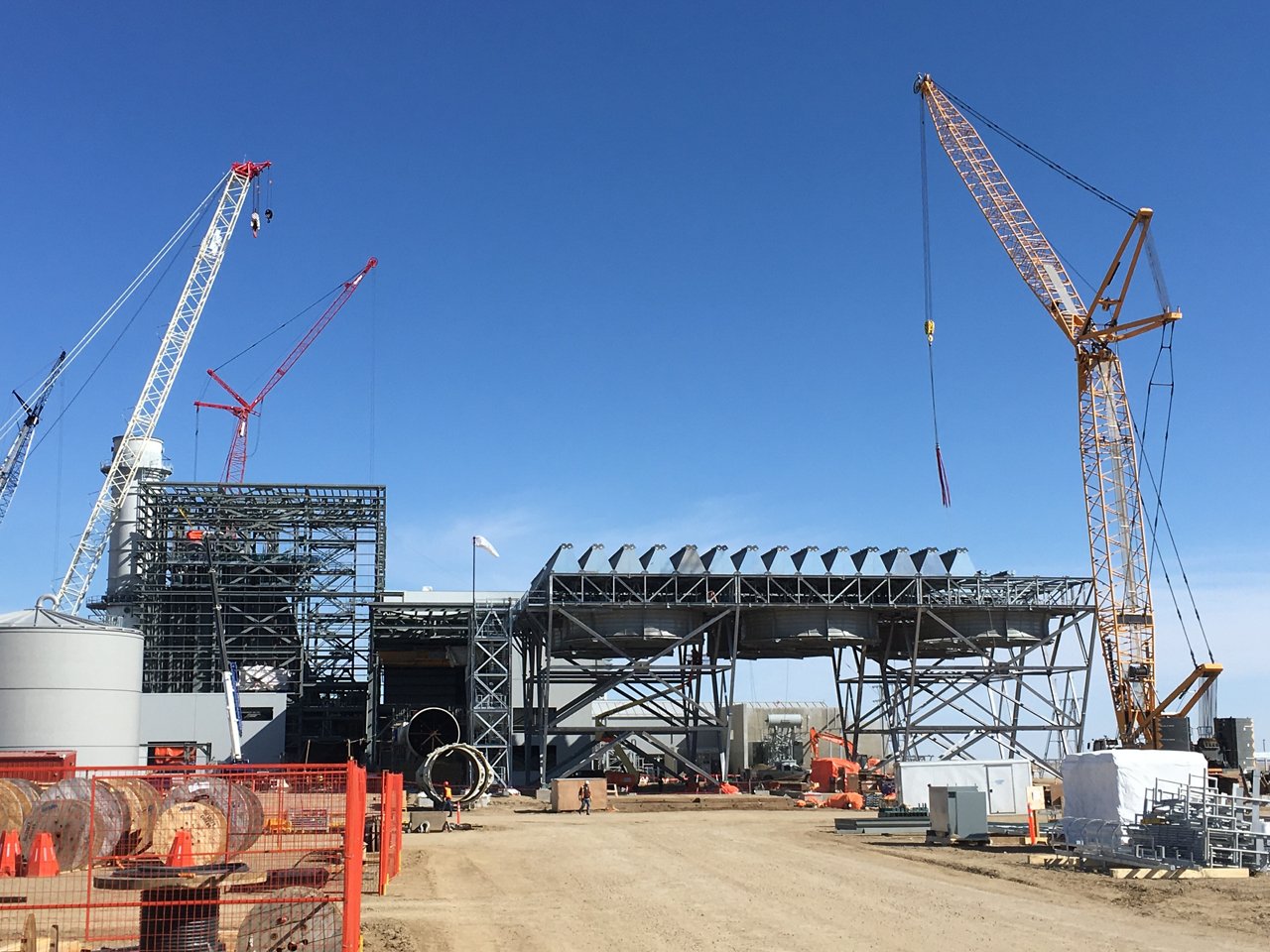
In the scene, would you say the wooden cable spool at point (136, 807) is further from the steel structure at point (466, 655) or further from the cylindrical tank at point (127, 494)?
the cylindrical tank at point (127, 494)

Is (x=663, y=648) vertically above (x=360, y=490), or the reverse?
(x=360, y=490)

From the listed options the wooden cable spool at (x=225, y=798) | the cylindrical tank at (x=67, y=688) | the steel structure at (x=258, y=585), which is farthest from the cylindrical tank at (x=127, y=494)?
the wooden cable spool at (x=225, y=798)

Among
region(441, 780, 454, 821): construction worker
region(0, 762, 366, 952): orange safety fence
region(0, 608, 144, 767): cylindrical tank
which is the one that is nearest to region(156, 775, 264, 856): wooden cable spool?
region(0, 762, 366, 952): orange safety fence

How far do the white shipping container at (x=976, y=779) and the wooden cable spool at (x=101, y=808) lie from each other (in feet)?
111

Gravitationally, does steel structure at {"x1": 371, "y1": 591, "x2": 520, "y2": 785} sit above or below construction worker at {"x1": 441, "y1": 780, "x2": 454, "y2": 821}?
above

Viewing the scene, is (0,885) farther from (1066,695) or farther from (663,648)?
(1066,695)

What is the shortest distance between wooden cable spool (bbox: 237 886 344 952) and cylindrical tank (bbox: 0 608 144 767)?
1334 inches

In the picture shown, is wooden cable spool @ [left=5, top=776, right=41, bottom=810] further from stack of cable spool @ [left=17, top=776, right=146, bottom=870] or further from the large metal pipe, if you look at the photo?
the large metal pipe

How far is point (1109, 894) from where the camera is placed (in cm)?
2467

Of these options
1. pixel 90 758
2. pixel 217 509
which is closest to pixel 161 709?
pixel 217 509

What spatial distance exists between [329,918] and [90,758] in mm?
35846

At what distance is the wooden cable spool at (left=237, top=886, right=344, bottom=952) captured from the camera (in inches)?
616

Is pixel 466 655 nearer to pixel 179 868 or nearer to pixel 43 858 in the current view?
pixel 43 858

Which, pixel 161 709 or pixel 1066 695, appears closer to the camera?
pixel 1066 695
